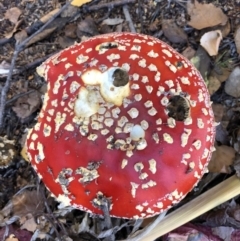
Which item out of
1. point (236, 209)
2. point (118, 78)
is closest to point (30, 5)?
point (118, 78)

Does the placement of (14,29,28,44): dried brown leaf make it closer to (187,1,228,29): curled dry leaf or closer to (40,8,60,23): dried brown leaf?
(40,8,60,23): dried brown leaf

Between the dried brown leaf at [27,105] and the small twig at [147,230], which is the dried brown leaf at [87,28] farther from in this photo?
the small twig at [147,230]

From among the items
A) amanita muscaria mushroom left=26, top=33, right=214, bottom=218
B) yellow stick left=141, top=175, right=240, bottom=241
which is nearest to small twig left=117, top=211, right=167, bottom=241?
yellow stick left=141, top=175, right=240, bottom=241

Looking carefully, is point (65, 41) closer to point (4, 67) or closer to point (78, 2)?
point (78, 2)

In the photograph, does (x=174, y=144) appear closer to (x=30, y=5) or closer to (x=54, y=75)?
(x=54, y=75)

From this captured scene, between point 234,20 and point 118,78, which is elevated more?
point 118,78

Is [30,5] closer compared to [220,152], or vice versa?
[220,152]

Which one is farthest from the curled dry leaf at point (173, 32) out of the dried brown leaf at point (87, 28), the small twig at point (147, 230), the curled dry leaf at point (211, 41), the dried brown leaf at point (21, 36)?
the small twig at point (147, 230)
